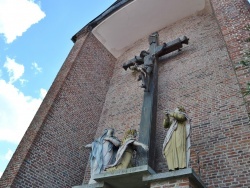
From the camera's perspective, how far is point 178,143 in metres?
4.55

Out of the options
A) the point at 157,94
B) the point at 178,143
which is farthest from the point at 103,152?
the point at 157,94

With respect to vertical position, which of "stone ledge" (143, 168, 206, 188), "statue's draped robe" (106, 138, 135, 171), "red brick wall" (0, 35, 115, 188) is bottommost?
"stone ledge" (143, 168, 206, 188)

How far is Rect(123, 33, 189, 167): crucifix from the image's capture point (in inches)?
212

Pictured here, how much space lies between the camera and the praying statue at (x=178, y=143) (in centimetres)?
434

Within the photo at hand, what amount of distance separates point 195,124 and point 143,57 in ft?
10.00

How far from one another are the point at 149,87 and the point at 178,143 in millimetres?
2584

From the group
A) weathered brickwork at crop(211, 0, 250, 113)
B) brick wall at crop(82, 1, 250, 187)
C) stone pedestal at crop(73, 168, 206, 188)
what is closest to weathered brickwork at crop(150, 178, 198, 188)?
stone pedestal at crop(73, 168, 206, 188)

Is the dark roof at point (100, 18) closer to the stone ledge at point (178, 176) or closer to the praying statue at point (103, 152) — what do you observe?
the praying statue at point (103, 152)

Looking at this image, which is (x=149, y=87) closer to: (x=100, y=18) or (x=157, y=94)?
(x=157, y=94)

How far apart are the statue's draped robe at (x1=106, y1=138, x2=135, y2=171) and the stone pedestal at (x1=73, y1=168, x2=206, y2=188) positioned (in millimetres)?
287

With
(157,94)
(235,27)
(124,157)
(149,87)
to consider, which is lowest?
(124,157)

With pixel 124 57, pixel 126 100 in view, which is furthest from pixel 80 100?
pixel 124 57

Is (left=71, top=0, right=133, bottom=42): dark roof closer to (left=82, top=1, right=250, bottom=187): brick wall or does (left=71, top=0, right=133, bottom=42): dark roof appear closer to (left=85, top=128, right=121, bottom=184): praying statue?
(left=82, top=1, right=250, bottom=187): brick wall

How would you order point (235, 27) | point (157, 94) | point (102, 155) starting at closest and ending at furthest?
point (102, 155), point (235, 27), point (157, 94)
